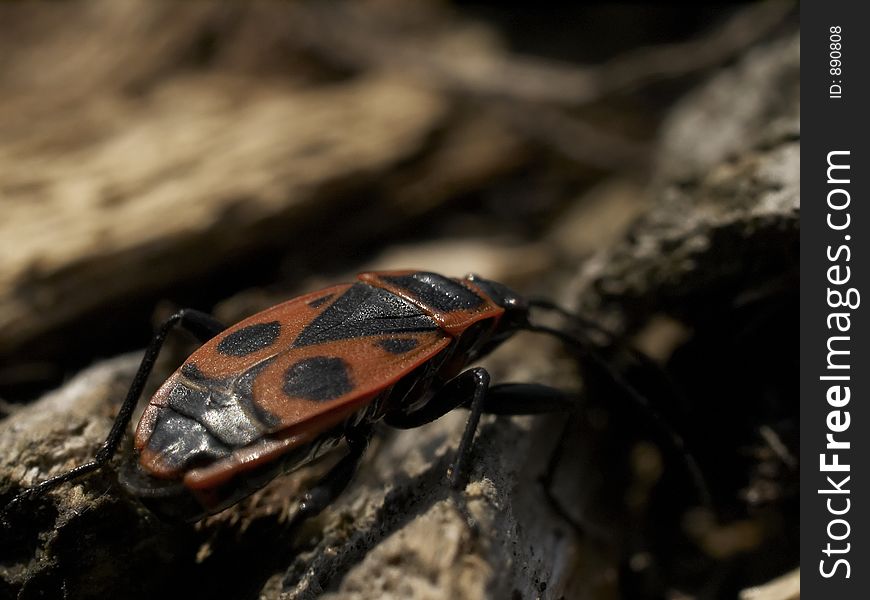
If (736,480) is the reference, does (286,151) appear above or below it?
above

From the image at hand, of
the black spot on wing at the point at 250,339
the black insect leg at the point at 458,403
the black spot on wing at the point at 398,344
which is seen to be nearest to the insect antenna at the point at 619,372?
the black insect leg at the point at 458,403

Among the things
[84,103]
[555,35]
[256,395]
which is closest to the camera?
[256,395]

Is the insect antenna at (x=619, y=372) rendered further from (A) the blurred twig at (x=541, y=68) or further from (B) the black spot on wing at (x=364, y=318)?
(A) the blurred twig at (x=541, y=68)

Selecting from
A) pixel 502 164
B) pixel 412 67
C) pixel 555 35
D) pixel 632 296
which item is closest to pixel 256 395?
pixel 632 296

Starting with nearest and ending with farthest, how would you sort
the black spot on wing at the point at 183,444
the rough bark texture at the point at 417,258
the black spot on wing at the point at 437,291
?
the black spot on wing at the point at 183,444 < the rough bark texture at the point at 417,258 < the black spot on wing at the point at 437,291

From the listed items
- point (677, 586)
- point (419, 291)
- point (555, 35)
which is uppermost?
point (555, 35)

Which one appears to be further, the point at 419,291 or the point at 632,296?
the point at 632,296

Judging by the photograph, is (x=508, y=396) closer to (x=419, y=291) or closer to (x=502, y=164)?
(x=419, y=291)
